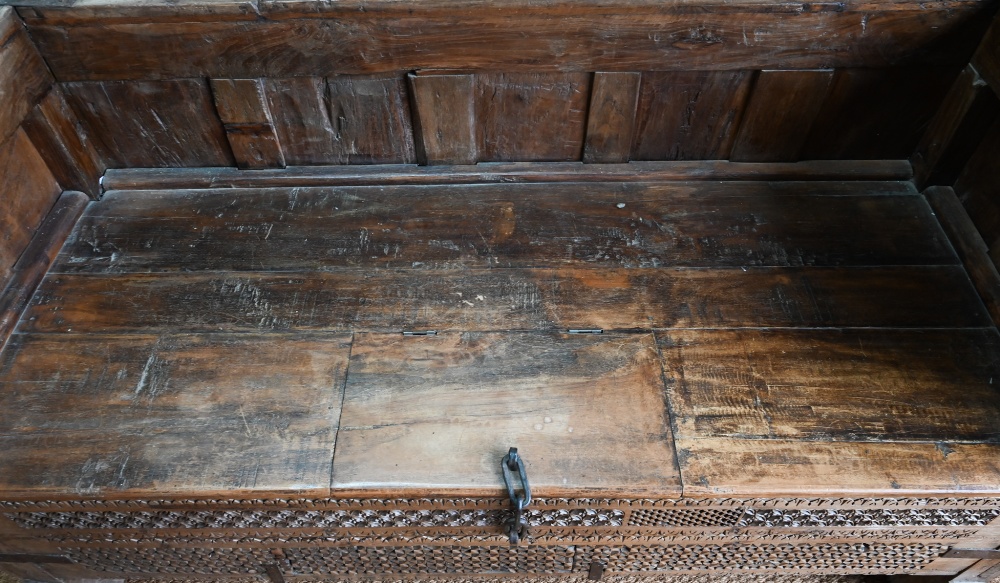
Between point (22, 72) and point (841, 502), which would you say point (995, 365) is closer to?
point (841, 502)

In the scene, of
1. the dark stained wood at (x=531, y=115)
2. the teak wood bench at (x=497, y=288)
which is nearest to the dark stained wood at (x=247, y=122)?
the teak wood bench at (x=497, y=288)

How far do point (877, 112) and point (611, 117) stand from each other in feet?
1.83

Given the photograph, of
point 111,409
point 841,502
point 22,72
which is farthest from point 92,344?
point 841,502

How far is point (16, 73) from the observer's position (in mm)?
1271

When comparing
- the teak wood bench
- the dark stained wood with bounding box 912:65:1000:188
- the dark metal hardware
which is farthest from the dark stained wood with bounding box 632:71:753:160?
the dark metal hardware

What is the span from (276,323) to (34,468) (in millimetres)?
448

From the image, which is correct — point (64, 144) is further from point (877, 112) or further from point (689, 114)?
point (877, 112)

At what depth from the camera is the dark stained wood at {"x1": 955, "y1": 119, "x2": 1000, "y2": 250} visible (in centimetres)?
136

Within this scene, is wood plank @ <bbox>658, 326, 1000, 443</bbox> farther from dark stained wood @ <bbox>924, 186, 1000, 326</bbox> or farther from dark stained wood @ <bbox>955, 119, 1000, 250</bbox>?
dark stained wood @ <bbox>955, 119, 1000, 250</bbox>

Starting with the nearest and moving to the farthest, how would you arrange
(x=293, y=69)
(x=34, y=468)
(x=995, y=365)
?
1. (x=34, y=468)
2. (x=995, y=365)
3. (x=293, y=69)

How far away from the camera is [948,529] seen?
1.27m

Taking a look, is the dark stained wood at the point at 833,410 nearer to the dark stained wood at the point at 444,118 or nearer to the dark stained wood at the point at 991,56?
the dark stained wood at the point at 991,56

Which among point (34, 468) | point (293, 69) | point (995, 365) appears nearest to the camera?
point (34, 468)

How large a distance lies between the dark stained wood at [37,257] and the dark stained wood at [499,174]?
0.09 m
